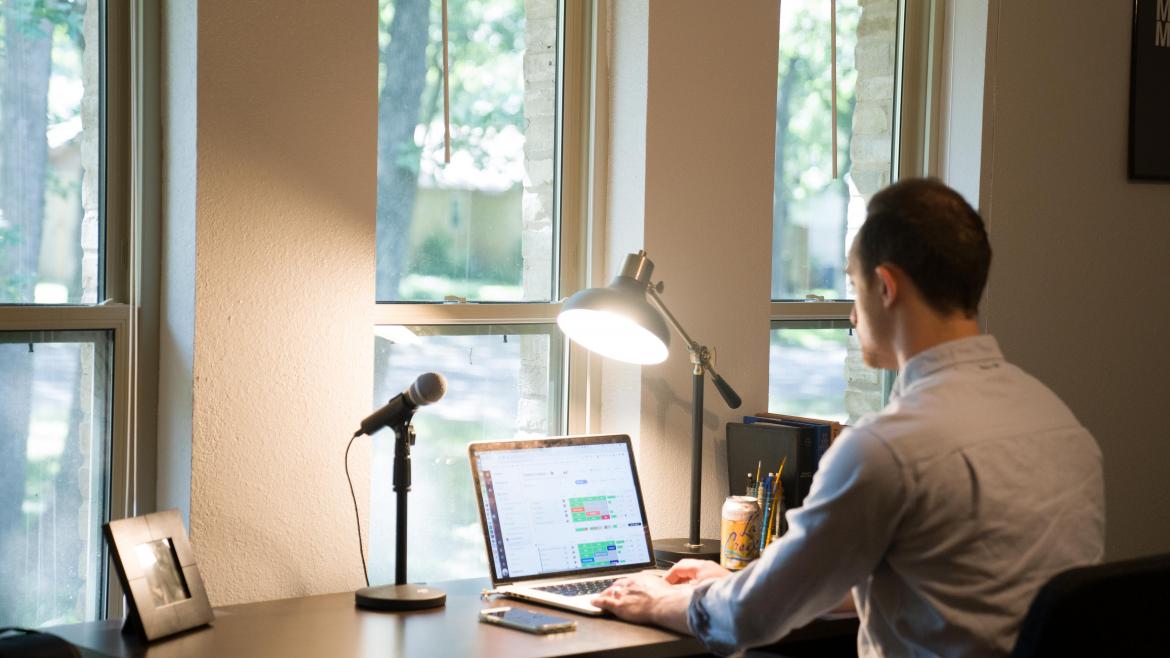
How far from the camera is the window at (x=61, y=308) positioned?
2.20m

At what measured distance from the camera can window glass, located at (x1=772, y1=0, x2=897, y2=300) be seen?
129 inches

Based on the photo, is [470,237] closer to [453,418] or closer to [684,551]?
[453,418]

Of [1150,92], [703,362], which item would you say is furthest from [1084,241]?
[703,362]

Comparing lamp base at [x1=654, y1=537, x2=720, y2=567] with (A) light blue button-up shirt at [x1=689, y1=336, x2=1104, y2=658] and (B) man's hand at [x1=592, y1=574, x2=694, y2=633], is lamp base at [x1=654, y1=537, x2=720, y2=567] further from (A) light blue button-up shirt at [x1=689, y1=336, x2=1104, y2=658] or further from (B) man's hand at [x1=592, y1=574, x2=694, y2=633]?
(A) light blue button-up shirt at [x1=689, y1=336, x2=1104, y2=658]

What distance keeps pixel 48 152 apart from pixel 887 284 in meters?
1.53

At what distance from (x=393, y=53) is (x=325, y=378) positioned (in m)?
0.75

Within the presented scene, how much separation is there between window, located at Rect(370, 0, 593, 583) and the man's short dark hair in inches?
48.0

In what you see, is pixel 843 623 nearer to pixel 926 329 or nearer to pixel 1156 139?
pixel 926 329

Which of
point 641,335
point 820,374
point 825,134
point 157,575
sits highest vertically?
point 825,134

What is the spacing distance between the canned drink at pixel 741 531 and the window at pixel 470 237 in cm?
55

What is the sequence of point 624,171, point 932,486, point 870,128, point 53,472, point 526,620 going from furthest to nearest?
point 870,128 < point 624,171 < point 53,472 < point 526,620 < point 932,486

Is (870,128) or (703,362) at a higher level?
(870,128)

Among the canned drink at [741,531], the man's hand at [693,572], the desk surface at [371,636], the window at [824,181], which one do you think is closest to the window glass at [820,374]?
the window at [824,181]

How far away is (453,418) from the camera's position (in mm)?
2746
